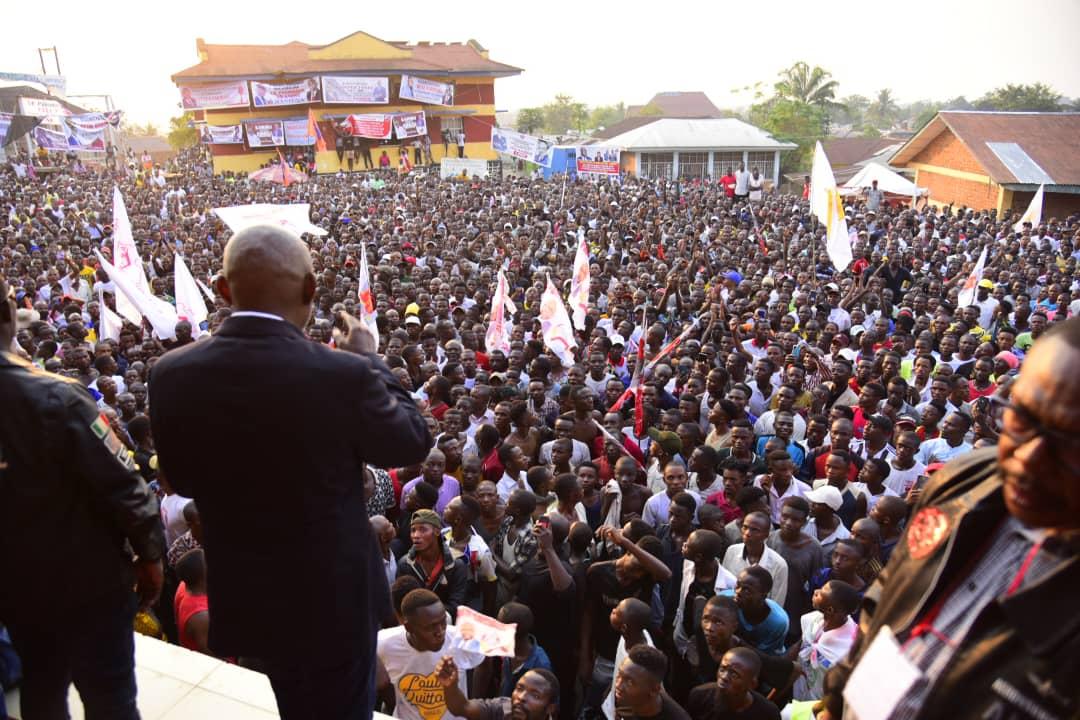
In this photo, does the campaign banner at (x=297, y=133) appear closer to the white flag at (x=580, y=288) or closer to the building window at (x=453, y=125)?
the building window at (x=453, y=125)

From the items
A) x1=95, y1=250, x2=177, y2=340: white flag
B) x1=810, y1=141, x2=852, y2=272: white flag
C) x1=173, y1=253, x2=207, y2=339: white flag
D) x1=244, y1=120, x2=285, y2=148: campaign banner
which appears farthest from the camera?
x1=244, y1=120, x2=285, y2=148: campaign banner

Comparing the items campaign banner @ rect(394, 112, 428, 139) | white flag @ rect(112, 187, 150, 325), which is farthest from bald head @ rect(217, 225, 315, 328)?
campaign banner @ rect(394, 112, 428, 139)

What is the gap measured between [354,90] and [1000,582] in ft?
124

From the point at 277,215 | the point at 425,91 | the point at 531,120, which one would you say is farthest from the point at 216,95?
the point at 531,120

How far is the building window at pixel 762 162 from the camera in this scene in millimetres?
34344

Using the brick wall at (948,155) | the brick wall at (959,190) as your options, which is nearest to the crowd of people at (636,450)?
the brick wall at (959,190)

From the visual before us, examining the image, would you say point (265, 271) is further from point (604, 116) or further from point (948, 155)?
point (604, 116)

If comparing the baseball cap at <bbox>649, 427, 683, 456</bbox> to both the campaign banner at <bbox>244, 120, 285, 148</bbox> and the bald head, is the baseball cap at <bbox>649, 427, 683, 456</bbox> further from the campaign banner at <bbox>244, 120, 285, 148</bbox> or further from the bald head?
the campaign banner at <bbox>244, 120, 285, 148</bbox>

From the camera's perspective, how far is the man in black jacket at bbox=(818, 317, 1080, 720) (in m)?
1.05

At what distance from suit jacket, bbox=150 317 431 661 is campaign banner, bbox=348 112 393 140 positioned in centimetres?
3373

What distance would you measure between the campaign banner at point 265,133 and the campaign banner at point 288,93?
3.16 feet

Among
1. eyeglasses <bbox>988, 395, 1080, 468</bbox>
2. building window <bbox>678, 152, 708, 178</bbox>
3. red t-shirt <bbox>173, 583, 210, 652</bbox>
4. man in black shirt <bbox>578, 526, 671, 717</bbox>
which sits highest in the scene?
eyeglasses <bbox>988, 395, 1080, 468</bbox>

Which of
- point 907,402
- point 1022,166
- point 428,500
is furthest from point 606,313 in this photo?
point 1022,166

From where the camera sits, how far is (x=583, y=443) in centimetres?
577
